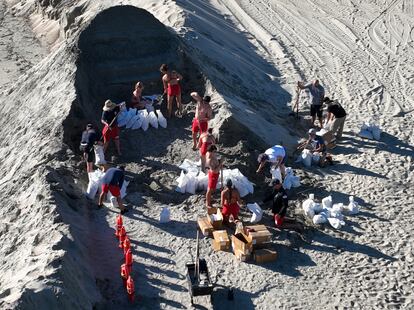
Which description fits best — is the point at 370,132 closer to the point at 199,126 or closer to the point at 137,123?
the point at 199,126

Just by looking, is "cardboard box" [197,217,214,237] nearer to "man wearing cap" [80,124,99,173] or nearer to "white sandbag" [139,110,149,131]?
"man wearing cap" [80,124,99,173]

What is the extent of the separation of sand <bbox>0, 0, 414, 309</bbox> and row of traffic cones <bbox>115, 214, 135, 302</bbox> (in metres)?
0.15

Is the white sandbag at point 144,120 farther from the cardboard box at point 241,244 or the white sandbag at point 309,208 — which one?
the cardboard box at point 241,244

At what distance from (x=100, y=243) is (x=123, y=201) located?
135 centimetres

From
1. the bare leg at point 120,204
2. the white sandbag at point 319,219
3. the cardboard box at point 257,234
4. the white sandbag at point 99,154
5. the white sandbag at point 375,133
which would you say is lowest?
the bare leg at point 120,204

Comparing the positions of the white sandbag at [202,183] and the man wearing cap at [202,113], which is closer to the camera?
the white sandbag at [202,183]

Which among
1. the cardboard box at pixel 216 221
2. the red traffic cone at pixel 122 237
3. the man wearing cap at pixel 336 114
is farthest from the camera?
the man wearing cap at pixel 336 114

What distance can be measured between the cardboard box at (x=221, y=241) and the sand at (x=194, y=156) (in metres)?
0.12

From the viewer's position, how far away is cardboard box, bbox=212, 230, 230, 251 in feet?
35.2

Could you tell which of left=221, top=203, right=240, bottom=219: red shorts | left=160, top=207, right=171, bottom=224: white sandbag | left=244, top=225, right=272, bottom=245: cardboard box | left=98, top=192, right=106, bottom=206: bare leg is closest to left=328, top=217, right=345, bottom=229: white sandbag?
left=244, top=225, right=272, bottom=245: cardboard box

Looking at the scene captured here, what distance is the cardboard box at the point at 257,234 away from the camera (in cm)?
1054

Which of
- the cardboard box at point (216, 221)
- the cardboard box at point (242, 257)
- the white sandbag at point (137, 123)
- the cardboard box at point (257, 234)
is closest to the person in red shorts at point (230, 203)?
the cardboard box at point (216, 221)

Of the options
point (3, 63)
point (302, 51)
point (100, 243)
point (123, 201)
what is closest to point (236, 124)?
point (123, 201)

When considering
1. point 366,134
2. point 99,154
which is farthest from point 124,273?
point 366,134
